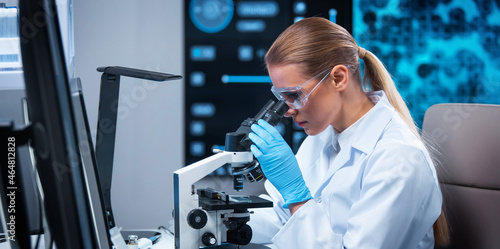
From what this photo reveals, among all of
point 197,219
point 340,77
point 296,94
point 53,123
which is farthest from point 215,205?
point 53,123

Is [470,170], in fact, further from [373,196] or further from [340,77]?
[340,77]

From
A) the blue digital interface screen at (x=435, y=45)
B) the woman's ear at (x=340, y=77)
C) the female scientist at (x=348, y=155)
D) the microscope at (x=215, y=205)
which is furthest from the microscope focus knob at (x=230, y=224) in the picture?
the blue digital interface screen at (x=435, y=45)

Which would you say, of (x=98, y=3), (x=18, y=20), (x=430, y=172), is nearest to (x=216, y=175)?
(x=98, y=3)

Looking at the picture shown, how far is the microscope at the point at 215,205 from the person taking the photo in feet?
3.91

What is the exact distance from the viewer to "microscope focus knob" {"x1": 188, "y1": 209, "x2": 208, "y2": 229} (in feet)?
3.86

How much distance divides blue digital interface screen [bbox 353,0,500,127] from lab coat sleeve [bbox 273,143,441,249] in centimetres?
122

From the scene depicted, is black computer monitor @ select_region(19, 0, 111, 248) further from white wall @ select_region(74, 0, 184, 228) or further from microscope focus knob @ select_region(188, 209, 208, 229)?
white wall @ select_region(74, 0, 184, 228)

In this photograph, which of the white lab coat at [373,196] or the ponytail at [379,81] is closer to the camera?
the white lab coat at [373,196]

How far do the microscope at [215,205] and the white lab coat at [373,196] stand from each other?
0.49 feet

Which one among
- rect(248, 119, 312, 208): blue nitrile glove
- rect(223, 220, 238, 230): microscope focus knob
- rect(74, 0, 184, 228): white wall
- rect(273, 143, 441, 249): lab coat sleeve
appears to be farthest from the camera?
rect(74, 0, 184, 228): white wall

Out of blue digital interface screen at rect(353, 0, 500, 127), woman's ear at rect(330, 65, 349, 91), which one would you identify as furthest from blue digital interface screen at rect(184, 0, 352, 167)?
woman's ear at rect(330, 65, 349, 91)

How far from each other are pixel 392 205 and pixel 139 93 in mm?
1463

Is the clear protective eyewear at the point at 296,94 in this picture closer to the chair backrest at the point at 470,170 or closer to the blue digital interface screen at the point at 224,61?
the chair backrest at the point at 470,170

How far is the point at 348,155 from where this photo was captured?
4.52 ft
